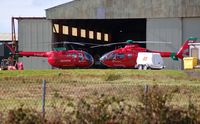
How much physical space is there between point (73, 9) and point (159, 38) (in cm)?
957

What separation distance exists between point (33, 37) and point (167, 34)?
1436 cm

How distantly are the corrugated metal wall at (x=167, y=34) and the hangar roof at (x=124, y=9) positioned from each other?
64 cm

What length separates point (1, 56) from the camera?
74125 millimetres

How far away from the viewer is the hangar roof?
158ft

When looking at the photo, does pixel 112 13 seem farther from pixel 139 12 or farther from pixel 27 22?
pixel 27 22

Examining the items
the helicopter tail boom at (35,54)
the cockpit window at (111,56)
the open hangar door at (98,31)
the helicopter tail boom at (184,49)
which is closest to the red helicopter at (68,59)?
the helicopter tail boom at (35,54)

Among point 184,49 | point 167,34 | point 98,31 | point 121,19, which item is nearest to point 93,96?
point 184,49

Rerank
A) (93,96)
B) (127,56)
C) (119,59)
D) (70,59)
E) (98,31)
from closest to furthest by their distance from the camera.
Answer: (93,96)
(127,56)
(119,59)
(70,59)
(98,31)

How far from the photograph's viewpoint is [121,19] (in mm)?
54281

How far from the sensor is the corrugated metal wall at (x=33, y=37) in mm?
53881

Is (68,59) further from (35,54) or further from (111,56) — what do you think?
(111,56)

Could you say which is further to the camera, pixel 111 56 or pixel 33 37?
pixel 33 37

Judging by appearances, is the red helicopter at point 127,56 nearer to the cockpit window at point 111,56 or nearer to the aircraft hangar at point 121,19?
the cockpit window at point 111,56

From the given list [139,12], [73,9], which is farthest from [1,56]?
[139,12]
